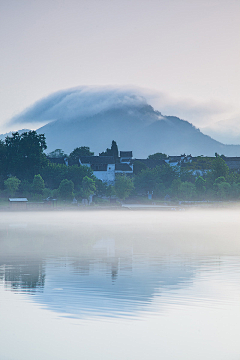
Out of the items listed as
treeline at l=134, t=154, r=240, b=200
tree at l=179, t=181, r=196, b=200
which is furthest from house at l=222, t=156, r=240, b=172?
tree at l=179, t=181, r=196, b=200

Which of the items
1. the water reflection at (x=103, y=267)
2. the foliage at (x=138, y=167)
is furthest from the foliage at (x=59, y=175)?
the water reflection at (x=103, y=267)

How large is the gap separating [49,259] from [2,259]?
88.2 inches

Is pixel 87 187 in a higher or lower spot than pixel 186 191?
Result: higher

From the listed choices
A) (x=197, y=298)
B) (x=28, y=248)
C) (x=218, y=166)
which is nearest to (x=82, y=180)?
(x=218, y=166)

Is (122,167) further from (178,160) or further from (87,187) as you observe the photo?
(87,187)

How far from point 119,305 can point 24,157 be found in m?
76.7

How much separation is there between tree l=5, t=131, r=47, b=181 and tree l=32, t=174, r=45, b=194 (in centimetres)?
679

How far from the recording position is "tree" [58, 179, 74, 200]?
76.4 meters

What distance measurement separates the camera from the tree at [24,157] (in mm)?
84400

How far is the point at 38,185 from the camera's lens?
253 feet

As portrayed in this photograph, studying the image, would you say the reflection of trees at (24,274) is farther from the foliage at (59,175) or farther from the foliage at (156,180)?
the foliage at (156,180)

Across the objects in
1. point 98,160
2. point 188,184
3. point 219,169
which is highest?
point 98,160

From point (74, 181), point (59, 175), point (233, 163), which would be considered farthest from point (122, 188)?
point (233, 163)

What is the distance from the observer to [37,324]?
10078 millimetres
